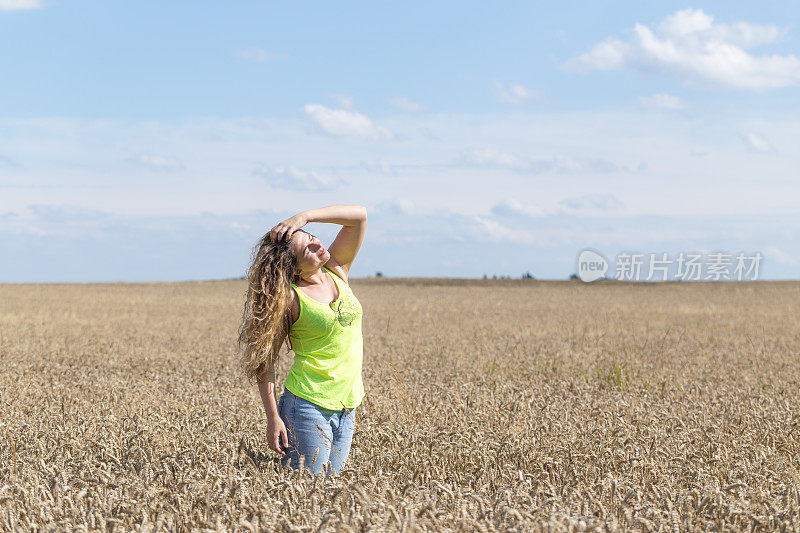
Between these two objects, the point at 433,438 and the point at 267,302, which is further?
the point at 433,438

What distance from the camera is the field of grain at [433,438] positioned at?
332cm

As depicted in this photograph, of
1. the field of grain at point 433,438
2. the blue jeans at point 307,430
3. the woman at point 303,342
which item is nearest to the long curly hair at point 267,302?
the woman at point 303,342

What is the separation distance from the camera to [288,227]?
4.10 metres

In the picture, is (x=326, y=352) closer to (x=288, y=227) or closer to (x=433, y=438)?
(x=288, y=227)

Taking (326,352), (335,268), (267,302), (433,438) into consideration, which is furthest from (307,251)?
(433,438)

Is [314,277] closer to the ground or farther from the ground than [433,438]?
farther from the ground

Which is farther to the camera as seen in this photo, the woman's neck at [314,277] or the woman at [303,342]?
the woman's neck at [314,277]

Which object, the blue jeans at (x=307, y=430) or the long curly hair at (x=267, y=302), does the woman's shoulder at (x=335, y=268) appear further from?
the blue jeans at (x=307, y=430)

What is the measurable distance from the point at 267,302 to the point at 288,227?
0.44m

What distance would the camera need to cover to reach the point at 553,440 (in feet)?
18.4

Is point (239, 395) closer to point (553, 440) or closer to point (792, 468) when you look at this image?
point (553, 440)

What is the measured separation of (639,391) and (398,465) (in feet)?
14.6

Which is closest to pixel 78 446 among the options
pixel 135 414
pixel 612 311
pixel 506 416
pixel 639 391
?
pixel 135 414

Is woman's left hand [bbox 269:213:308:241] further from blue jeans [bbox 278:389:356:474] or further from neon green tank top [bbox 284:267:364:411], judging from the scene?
blue jeans [bbox 278:389:356:474]
